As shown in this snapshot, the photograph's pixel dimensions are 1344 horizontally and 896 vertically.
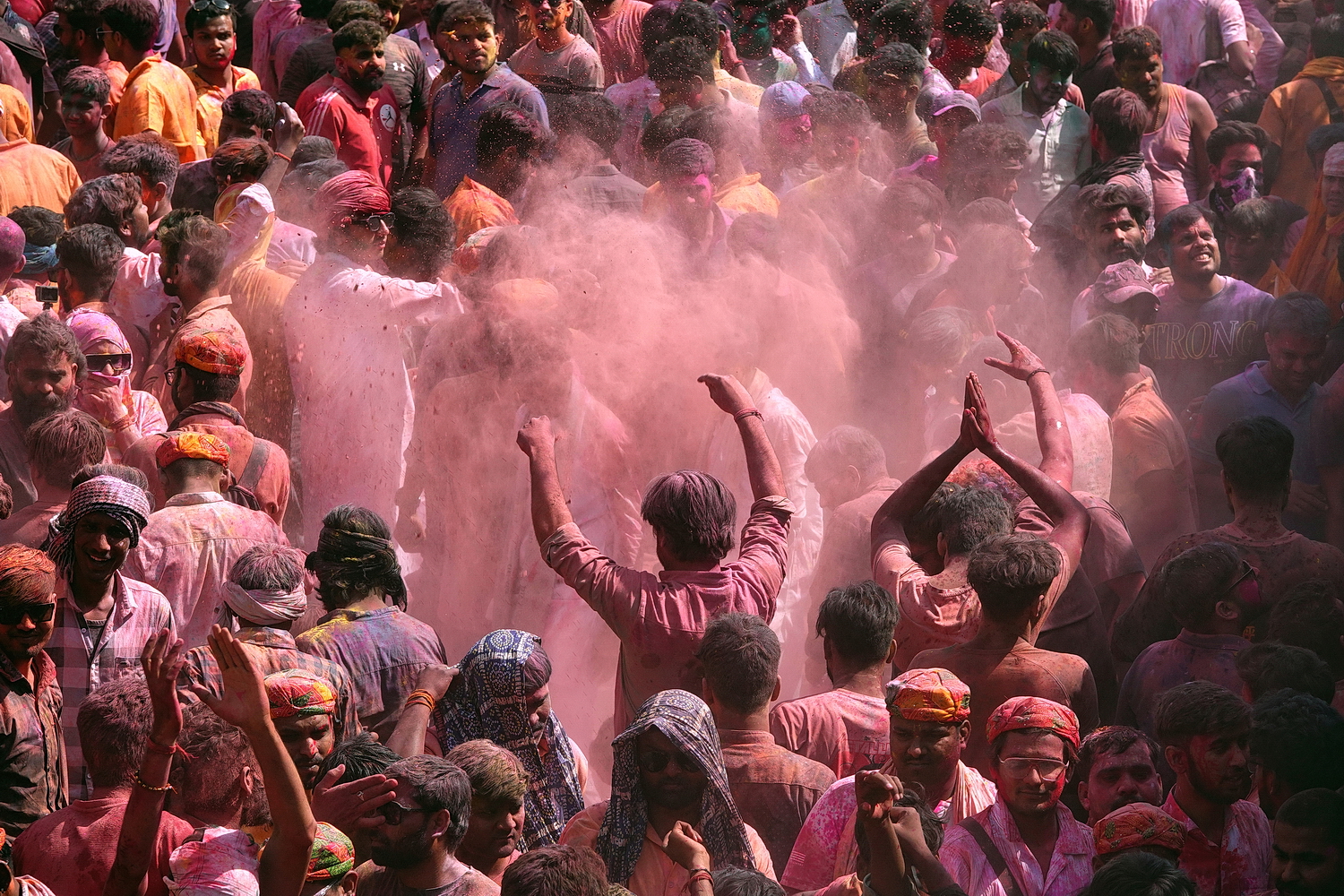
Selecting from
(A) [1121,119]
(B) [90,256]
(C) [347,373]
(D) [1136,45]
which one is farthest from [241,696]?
(D) [1136,45]

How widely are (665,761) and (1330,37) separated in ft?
27.2

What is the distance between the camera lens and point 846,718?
5.46 meters

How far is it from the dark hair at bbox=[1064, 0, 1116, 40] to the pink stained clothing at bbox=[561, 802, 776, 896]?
7.89 metres

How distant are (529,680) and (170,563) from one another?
170 centimetres

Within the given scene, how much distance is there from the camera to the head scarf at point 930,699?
4910 mm

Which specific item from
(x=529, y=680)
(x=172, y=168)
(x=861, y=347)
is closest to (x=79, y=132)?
(x=172, y=168)

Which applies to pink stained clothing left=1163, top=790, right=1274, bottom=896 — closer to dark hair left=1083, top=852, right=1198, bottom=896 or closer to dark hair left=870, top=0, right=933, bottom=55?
dark hair left=1083, top=852, right=1198, bottom=896

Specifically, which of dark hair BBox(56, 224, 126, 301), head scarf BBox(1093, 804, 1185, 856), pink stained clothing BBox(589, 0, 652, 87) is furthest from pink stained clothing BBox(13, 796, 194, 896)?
pink stained clothing BBox(589, 0, 652, 87)

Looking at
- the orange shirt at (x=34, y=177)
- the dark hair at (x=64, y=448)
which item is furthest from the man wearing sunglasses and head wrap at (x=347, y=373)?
the orange shirt at (x=34, y=177)

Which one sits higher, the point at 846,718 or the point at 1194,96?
the point at 1194,96

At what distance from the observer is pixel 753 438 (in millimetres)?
6227

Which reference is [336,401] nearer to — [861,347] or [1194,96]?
[861,347]

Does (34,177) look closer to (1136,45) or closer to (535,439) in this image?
(535,439)

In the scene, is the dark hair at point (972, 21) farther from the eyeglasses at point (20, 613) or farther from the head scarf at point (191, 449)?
the eyeglasses at point (20, 613)
